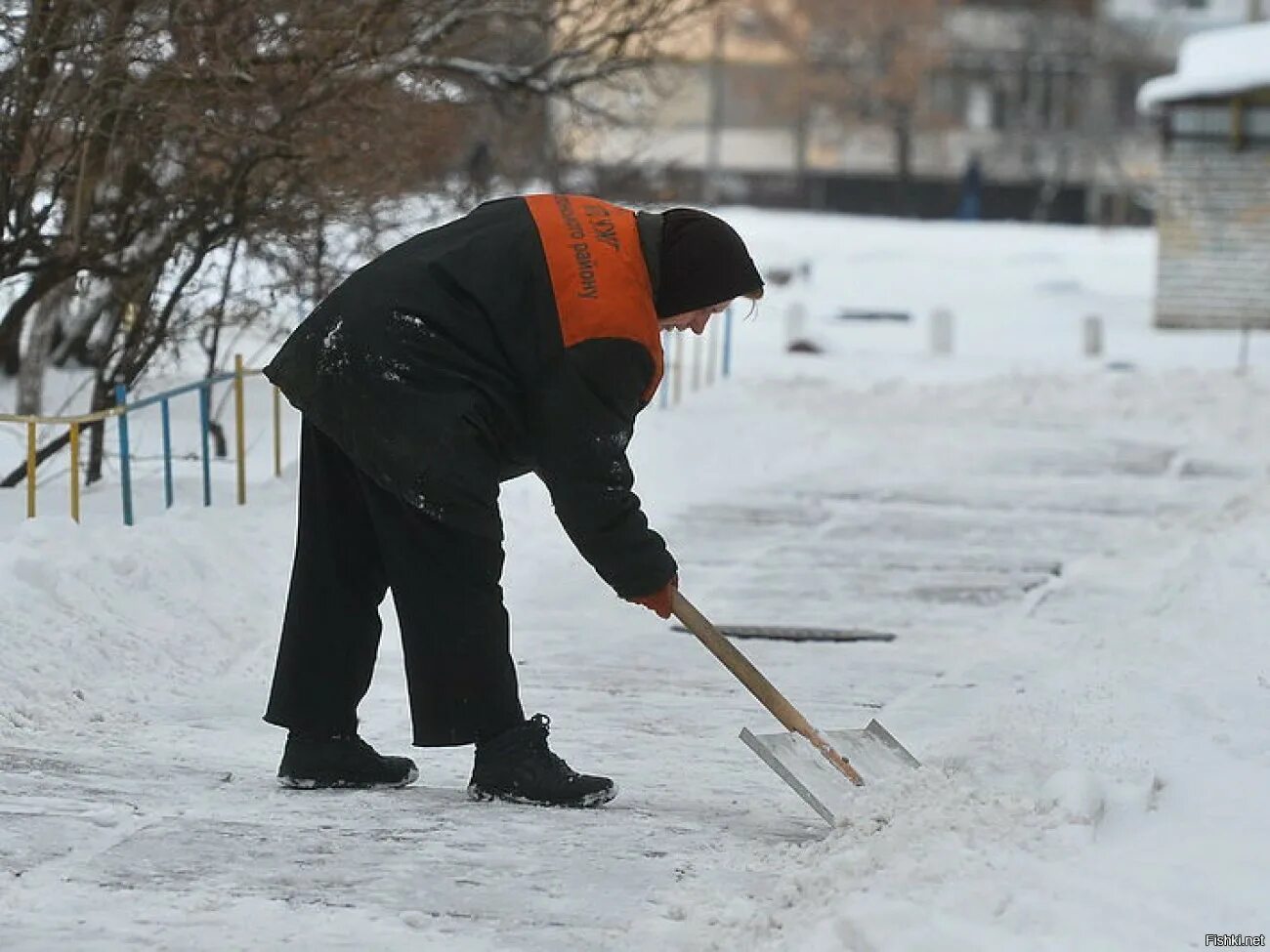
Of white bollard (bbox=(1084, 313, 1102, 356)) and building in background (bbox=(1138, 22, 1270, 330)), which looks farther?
building in background (bbox=(1138, 22, 1270, 330))

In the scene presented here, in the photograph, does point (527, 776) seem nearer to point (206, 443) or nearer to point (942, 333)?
point (206, 443)

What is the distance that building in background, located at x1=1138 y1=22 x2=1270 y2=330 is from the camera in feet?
83.8

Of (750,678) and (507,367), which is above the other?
(507,367)

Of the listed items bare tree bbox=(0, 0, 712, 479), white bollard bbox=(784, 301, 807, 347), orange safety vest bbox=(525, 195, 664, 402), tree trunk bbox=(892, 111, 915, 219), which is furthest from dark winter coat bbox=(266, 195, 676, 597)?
tree trunk bbox=(892, 111, 915, 219)

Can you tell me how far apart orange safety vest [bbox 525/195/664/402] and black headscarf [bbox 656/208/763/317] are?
0.19ft

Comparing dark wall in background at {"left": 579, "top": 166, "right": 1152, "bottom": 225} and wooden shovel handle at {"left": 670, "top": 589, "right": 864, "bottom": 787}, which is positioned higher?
dark wall in background at {"left": 579, "top": 166, "right": 1152, "bottom": 225}

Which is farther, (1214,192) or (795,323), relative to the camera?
(1214,192)

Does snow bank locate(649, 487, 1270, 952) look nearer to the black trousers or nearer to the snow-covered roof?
the black trousers

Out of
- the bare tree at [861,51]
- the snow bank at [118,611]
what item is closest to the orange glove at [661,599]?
the snow bank at [118,611]

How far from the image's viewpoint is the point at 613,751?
602cm

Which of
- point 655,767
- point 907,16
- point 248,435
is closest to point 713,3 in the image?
point 248,435

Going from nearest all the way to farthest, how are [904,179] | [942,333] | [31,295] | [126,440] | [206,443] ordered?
[126,440] < [206,443] < [31,295] < [942,333] < [904,179]

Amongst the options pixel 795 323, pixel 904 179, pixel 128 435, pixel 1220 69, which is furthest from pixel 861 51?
pixel 128 435

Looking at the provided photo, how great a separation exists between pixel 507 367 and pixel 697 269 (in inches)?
18.3
